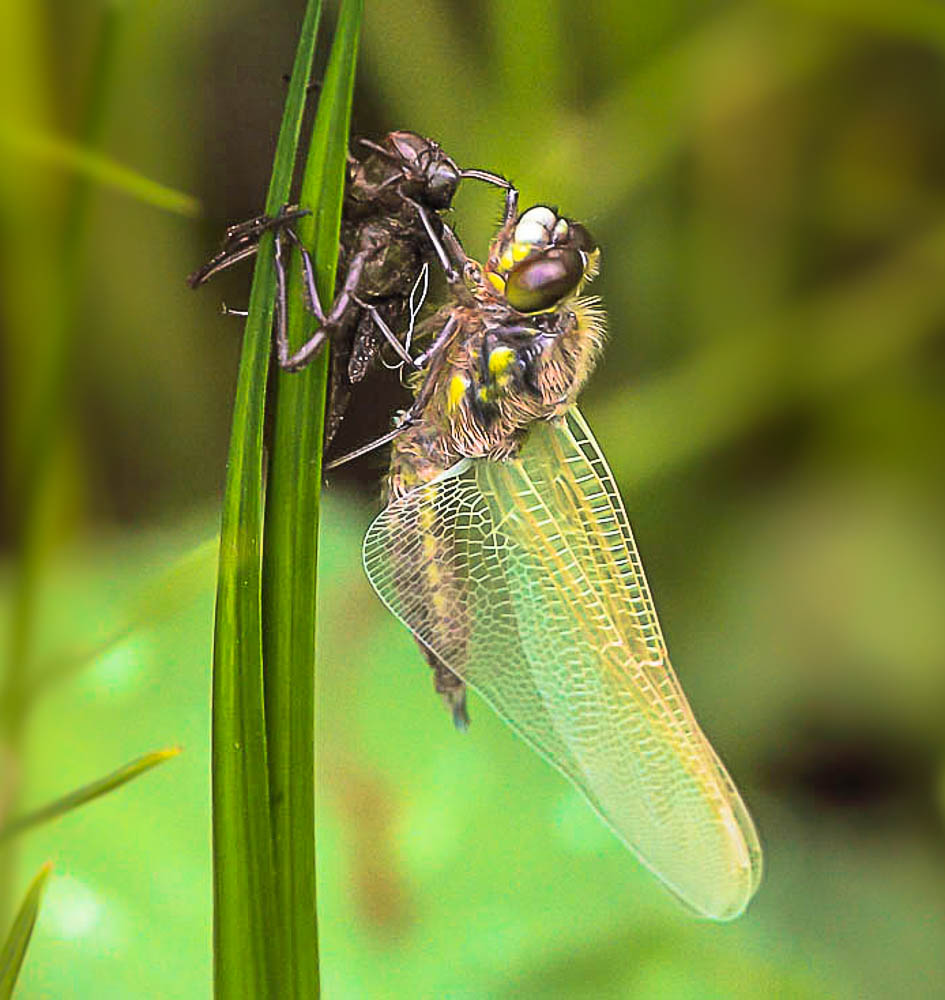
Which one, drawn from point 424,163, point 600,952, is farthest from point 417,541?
point 600,952

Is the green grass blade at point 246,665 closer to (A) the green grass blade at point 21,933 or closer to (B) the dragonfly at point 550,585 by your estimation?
(A) the green grass blade at point 21,933

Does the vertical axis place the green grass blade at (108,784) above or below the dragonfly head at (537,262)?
below

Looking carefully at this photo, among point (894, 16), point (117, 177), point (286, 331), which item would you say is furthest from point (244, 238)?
point (894, 16)

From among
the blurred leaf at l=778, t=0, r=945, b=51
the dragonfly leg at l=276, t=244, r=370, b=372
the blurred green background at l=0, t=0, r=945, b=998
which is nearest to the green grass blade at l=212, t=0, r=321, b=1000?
the dragonfly leg at l=276, t=244, r=370, b=372

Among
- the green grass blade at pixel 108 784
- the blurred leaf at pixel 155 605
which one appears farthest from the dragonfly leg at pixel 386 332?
the green grass blade at pixel 108 784

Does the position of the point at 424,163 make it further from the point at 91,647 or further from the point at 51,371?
the point at 91,647
